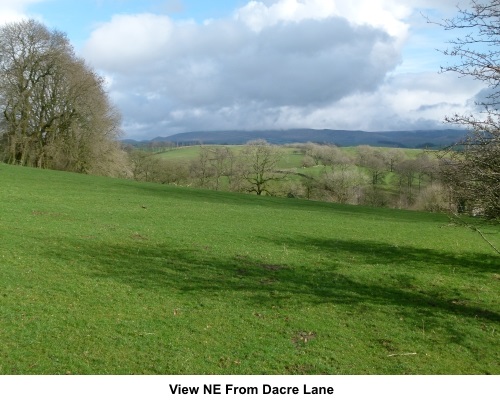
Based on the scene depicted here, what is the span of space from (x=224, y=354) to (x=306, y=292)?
15.0 feet

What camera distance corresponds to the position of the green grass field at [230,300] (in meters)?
7.92

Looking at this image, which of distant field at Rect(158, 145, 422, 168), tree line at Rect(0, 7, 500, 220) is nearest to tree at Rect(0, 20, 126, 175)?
tree line at Rect(0, 7, 500, 220)

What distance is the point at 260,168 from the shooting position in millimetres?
72750

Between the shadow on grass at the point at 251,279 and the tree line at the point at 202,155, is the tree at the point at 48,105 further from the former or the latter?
the shadow on grass at the point at 251,279

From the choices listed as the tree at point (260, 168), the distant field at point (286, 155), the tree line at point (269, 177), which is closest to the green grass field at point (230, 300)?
the tree at point (260, 168)

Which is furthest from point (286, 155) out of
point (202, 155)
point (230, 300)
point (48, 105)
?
point (230, 300)

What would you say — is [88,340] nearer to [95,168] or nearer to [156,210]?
[156,210]

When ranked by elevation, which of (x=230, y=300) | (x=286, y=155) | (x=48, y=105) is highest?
(x=48, y=105)

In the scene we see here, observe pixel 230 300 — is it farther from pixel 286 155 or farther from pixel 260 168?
pixel 286 155

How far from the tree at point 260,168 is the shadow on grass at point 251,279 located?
56120mm

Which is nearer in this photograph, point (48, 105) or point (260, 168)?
point (48, 105)

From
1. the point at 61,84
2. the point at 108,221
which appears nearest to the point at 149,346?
the point at 108,221

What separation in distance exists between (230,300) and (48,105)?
4868 cm

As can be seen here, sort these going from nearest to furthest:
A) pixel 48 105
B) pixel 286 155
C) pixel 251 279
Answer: pixel 251 279
pixel 48 105
pixel 286 155
